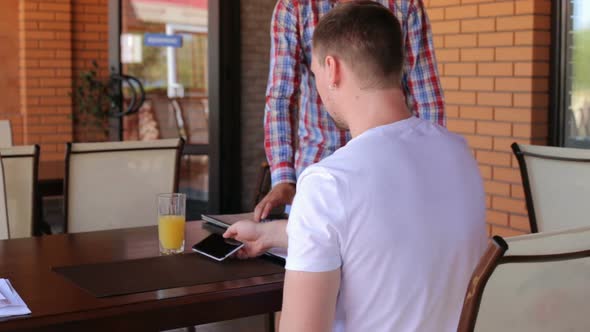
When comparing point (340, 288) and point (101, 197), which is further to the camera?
point (101, 197)

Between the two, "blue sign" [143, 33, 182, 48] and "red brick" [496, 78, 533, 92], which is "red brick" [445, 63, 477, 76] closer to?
"red brick" [496, 78, 533, 92]

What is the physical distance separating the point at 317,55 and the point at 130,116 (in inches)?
202

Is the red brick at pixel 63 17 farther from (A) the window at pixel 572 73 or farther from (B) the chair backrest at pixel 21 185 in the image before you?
(A) the window at pixel 572 73

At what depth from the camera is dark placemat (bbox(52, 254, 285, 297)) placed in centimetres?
183

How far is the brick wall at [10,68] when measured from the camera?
7.79 metres

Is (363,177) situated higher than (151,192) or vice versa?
(363,177)

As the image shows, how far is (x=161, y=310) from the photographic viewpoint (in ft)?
5.62

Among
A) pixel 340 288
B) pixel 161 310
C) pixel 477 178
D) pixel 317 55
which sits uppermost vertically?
pixel 317 55

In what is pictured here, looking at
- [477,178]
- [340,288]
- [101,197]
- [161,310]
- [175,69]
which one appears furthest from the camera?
[175,69]

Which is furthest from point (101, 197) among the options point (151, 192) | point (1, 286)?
point (1, 286)

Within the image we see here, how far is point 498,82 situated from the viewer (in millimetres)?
4082

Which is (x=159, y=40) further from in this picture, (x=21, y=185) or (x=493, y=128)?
(x=21, y=185)

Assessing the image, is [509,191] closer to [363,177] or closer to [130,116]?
[363,177]

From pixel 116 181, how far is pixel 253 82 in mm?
3041
